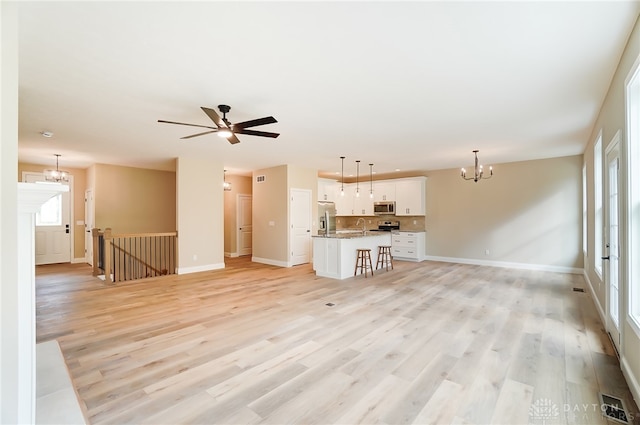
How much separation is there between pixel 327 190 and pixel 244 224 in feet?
10.4

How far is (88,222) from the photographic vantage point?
27.3ft

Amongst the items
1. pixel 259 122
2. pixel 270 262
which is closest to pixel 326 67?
pixel 259 122

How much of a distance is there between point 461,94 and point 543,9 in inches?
54.1

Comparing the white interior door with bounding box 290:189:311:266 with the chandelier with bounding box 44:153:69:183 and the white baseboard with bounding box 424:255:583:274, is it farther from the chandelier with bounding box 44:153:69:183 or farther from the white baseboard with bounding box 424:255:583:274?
the chandelier with bounding box 44:153:69:183

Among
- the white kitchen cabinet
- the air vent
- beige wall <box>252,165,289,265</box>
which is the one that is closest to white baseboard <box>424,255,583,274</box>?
the white kitchen cabinet

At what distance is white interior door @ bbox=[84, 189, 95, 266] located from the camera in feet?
26.0

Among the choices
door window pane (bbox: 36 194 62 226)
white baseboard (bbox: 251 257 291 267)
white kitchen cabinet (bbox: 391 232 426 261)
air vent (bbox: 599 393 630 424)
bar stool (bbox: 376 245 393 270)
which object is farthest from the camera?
white kitchen cabinet (bbox: 391 232 426 261)

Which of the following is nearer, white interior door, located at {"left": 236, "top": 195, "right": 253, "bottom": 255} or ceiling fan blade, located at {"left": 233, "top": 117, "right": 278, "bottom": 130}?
ceiling fan blade, located at {"left": 233, "top": 117, "right": 278, "bottom": 130}

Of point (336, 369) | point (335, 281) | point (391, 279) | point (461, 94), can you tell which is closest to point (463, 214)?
point (391, 279)

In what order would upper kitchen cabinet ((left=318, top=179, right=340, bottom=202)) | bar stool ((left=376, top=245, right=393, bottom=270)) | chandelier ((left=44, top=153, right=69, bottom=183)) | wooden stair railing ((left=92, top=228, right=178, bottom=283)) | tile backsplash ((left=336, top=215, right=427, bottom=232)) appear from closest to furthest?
1. chandelier ((left=44, top=153, right=69, bottom=183))
2. bar stool ((left=376, top=245, right=393, bottom=270))
3. wooden stair railing ((left=92, top=228, right=178, bottom=283))
4. tile backsplash ((left=336, top=215, right=427, bottom=232))
5. upper kitchen cabinet ((left=318, top=179, right=340, bottom=202))

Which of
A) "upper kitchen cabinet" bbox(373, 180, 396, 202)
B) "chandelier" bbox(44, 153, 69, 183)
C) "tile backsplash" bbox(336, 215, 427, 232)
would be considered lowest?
"tile backsplash" bbox(336, 215, 427, 232)

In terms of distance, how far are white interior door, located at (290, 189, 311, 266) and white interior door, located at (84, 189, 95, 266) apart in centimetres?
533

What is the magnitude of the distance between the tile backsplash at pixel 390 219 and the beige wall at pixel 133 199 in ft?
19.1

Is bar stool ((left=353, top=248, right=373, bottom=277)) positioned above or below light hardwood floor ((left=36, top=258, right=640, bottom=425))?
above
